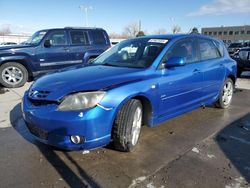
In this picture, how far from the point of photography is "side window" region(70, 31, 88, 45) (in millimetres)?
9562

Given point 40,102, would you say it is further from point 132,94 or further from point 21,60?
point 21,60

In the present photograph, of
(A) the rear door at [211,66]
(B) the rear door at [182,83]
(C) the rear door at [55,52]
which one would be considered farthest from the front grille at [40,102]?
(C) the rear door at [55,52]

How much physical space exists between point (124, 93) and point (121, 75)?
1.26 feet

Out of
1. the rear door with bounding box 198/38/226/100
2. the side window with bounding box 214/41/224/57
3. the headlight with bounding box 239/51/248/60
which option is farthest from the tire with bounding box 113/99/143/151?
the headlight with bounding box 239/51/248/60

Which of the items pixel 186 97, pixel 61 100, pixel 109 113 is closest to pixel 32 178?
pixel 61 100

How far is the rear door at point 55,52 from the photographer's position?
29.6 feet

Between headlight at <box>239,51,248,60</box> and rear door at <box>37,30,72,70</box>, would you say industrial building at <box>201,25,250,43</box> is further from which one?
rear door at <box>37,30,72,70</box>

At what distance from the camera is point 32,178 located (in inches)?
125

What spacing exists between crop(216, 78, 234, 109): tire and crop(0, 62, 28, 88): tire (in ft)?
19.4

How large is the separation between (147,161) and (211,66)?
2704mm

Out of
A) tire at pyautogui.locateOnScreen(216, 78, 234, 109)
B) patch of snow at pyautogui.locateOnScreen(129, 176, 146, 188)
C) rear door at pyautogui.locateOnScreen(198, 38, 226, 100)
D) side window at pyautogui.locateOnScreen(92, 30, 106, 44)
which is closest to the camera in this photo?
patch of snow at pyautogui.locateOnScreen(129, 176, 146, 188)

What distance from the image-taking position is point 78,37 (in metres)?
9.69

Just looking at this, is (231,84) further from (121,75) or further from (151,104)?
(121,75)

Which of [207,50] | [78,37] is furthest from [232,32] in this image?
[207,50]
